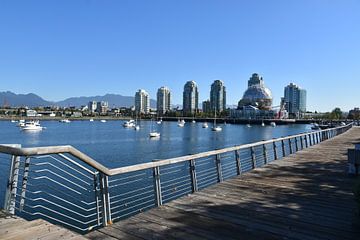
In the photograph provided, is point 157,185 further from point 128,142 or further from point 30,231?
point 128,142

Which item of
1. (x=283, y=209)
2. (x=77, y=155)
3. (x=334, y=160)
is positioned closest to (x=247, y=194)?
(x=283, y=209)

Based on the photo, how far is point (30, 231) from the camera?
396 centimetres

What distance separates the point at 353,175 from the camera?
10.0m

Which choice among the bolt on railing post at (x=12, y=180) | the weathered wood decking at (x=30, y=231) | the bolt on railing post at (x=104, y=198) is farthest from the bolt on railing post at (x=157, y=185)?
the bolt on railing post at (x=12, y=180)

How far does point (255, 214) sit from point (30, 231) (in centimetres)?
377

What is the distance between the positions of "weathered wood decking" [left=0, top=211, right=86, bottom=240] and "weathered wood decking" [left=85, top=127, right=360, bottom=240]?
2.55ft

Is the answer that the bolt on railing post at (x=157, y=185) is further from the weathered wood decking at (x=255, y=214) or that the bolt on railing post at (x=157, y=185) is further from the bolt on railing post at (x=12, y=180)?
the bolt on railing post at (x=12, y=180)

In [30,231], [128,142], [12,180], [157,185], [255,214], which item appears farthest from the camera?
[128,142]

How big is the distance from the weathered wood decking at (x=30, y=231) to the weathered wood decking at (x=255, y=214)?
78cm

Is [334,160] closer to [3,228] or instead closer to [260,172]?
[260,172]

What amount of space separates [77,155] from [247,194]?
13.9ft

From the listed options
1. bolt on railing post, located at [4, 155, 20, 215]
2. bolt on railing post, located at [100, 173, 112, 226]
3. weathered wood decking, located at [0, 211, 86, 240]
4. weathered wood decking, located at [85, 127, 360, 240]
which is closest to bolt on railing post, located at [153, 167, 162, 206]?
weathered wood decking, located at [85, 127, 360, 240]

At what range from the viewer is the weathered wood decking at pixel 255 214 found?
5.01 meters

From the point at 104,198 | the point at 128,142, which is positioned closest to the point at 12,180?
the point at 104,198
